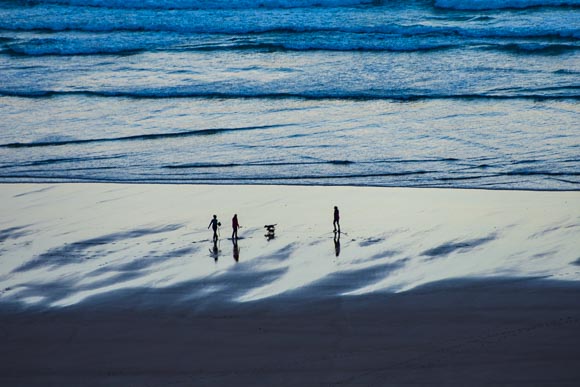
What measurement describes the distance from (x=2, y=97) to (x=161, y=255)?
11317 mm

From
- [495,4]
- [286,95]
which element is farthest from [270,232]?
[495,4]

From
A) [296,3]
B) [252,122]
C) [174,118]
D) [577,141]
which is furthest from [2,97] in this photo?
[577,141]

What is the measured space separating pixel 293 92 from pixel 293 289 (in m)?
10.7

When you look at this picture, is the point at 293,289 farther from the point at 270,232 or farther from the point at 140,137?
the point at 140,137

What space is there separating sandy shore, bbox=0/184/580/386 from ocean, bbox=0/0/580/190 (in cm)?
153

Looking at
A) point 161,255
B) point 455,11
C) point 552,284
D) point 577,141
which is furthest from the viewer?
point 455,11

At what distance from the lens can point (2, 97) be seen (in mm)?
21828

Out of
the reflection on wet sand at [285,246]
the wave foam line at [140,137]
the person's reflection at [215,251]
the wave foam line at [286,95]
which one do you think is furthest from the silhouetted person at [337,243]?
the wave foam line at [286,95]

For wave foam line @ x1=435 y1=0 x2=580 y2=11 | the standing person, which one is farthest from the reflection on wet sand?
wave foam line @ x1=435 y1=0 x2=580 y2=11

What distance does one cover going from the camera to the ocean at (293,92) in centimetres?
1597

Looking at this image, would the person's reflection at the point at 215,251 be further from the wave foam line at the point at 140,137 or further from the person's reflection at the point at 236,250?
the wave foam line at the point at 140,137

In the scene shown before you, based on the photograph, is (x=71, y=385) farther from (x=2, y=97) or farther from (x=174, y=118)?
(x=2, y=97)

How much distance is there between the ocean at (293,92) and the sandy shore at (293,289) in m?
1.53

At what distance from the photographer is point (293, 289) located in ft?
35.0
